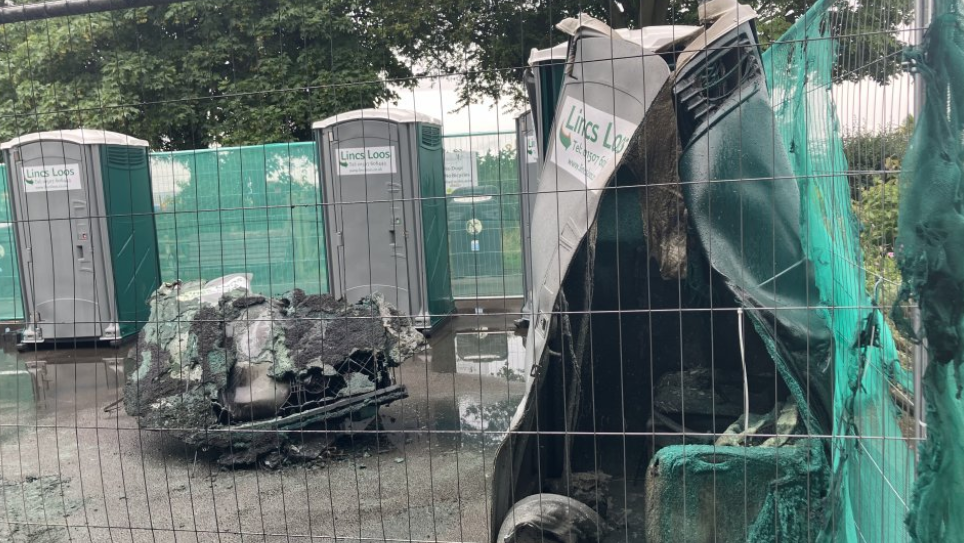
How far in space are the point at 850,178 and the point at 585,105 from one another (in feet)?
3.47

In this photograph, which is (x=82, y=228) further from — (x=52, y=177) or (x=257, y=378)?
(x=257, y=378)

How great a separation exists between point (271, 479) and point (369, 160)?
4135 mm

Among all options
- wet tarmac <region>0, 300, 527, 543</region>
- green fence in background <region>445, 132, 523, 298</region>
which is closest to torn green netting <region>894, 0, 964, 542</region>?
wet tarmac <region>0, 300, 527, 543</region>

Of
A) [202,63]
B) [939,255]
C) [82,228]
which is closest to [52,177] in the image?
[82,228]

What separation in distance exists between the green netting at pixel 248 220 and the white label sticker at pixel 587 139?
600 cm

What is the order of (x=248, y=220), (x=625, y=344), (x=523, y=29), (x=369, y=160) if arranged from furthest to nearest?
1. (x=248, y=220)
2. (x=369, y=160)
3. (x=523, y=29)
4. (x=625, y=344)

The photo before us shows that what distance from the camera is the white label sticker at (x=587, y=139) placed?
123 inches

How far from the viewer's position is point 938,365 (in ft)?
7.91

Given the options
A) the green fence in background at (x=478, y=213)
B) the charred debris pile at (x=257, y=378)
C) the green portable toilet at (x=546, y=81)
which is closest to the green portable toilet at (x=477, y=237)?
the green fence in background at (x=478, y=213)

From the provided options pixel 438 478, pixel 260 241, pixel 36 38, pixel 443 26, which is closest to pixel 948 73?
pixel 438 478

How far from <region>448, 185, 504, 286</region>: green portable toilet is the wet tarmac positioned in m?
2.83

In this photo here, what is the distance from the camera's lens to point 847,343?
9.37 ft

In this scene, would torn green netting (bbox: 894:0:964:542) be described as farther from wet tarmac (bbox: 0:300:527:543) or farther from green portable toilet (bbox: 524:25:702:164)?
wet tarmac (bbox: 0:300:527:543)

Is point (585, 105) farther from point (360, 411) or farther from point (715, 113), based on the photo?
point (360, 411)
